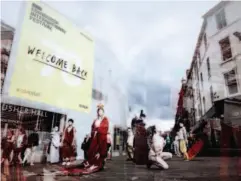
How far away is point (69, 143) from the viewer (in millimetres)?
1664

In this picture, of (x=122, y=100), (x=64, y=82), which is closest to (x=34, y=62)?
(x=64, y=82)

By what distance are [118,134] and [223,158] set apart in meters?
0.80

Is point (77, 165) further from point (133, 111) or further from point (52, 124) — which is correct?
point (133, 111)

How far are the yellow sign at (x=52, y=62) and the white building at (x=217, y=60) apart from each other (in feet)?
2.85

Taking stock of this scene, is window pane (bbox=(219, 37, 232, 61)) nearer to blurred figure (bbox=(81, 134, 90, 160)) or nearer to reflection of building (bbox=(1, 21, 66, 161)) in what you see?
blurred figure (bbox=(81, 134, 90, 160))

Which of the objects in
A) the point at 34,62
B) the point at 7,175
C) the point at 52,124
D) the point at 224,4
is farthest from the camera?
the point at 224,4

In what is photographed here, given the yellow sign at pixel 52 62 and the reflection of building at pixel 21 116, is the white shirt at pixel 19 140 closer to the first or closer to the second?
the reflection of building at pixel 21 116

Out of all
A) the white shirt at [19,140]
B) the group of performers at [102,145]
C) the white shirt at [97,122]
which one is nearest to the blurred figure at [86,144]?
the group of performers at [102,145]

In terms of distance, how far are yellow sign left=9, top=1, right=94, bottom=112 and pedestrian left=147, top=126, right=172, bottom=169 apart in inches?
23.9

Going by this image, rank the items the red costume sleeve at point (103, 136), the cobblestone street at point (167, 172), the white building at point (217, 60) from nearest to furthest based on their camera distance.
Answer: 1. the cobblestone street at point (167, 172)
2. the white building at point (217, 60)
3. the red costume sleeve at point (103, 136)

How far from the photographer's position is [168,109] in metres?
1.60

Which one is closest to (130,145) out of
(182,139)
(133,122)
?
(133,122)

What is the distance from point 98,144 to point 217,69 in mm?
1120

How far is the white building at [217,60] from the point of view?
63.2 inches
